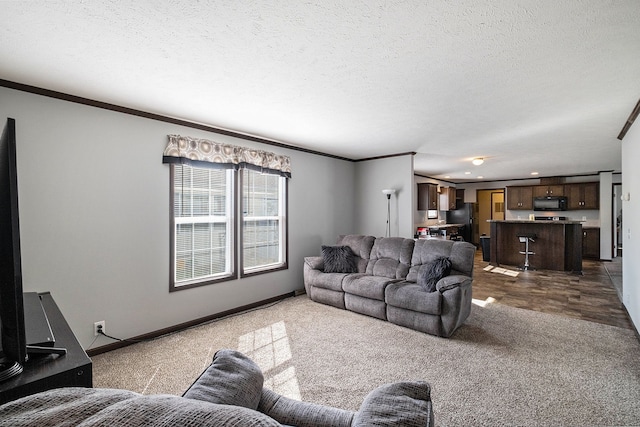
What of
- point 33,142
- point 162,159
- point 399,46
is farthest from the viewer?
point 162,159

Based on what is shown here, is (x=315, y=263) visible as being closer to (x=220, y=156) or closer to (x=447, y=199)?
(x=220, y=156)

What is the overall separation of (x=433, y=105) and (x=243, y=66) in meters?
1.92

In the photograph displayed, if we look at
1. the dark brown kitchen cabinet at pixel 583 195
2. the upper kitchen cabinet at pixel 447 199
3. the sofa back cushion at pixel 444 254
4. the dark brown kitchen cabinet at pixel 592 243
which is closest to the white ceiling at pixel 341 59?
the sofa back cushion at pixel 444 254

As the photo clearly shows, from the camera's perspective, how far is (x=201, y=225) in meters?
3.87

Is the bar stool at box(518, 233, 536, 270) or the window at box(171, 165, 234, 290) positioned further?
the bar stool at box(518, 233, 536, 270)

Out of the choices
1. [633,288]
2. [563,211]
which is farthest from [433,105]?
[563,211]

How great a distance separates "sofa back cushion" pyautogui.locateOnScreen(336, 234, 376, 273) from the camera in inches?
187

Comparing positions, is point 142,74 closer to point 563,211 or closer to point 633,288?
Result: point 633,288

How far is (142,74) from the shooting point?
2.40m

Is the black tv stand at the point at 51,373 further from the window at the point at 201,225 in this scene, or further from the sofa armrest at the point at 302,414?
the window at the point at 201,225

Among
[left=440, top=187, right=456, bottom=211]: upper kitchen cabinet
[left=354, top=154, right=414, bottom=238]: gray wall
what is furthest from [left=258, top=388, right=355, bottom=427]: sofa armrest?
[left=440, top=187, right=456, bottom=211]: upper kitchen cabinet

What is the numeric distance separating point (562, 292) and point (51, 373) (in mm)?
6551

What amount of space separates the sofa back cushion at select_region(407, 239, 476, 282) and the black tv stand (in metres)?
3.59

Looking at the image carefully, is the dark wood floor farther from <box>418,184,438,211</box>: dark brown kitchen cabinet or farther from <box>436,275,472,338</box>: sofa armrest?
<box>418,184,438,211</box>: dark brown kitchen cabinet
